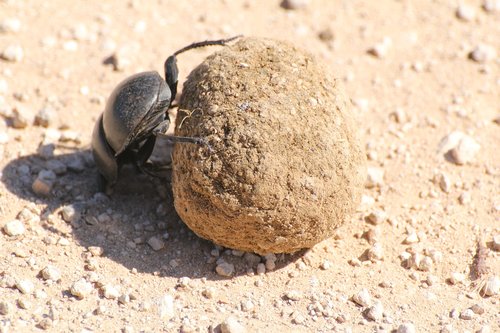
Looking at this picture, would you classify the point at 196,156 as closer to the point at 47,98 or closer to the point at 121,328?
the point at 121,328

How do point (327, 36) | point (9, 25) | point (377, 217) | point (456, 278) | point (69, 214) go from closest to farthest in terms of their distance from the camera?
1. point (456, 278)
2. point (69, 214)
3. point (377, 217)
4. point (9, 25)
5. point (327, 36)

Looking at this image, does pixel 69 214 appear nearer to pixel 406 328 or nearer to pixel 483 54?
pixel 406 328

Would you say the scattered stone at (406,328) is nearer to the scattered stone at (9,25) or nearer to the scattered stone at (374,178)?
the scattered stone at (374,178)

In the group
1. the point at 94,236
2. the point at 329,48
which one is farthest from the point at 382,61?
the point at 94,236

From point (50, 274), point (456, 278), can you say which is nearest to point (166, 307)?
point (50, 274)

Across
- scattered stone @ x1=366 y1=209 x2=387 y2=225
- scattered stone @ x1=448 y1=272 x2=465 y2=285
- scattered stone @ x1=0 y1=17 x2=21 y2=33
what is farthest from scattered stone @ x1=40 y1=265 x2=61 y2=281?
scattered stone @ x1=0 y1=17 x2=21 y2=33

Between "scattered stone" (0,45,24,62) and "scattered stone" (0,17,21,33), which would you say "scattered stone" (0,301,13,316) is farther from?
"scattered stone" (0,17,21,33)
